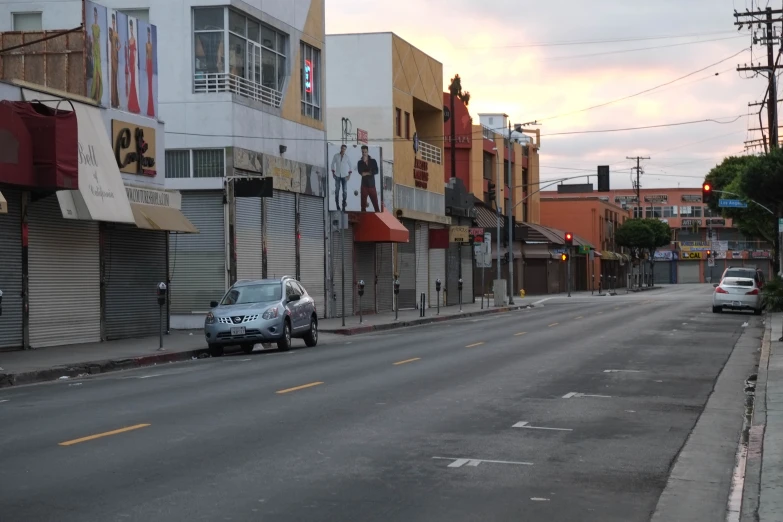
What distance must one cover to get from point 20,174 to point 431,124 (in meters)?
37.1

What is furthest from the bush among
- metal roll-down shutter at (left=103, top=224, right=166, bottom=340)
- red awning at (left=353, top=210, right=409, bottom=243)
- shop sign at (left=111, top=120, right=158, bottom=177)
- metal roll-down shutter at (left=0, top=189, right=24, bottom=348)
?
metal roll-down shutter at (left=0, top=189, right=24, bottom=348)

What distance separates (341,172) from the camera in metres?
41.4

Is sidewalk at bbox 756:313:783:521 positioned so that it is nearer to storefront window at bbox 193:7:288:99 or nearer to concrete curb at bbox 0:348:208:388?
concrete curb at bbox 0:348:208:388

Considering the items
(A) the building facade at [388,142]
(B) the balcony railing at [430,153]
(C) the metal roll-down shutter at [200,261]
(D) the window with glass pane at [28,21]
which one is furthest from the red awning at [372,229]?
(D) the window with glass pane at [28,21]

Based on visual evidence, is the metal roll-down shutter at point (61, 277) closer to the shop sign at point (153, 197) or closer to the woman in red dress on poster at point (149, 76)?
the shop sign at point (153, 197)

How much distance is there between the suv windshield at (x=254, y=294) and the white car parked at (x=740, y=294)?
23217mm

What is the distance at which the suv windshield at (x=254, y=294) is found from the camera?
25.7 meters

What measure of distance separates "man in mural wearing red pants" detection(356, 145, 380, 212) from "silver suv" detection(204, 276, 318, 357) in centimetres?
1578

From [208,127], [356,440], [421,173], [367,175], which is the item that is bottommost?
[356,440]

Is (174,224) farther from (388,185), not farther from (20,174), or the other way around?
(388,185)

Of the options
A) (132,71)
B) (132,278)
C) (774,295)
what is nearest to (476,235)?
(774,295)

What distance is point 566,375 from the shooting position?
18.3 m

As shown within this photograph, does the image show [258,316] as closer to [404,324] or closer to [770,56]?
[404,324]

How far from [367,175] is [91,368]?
22808mm
